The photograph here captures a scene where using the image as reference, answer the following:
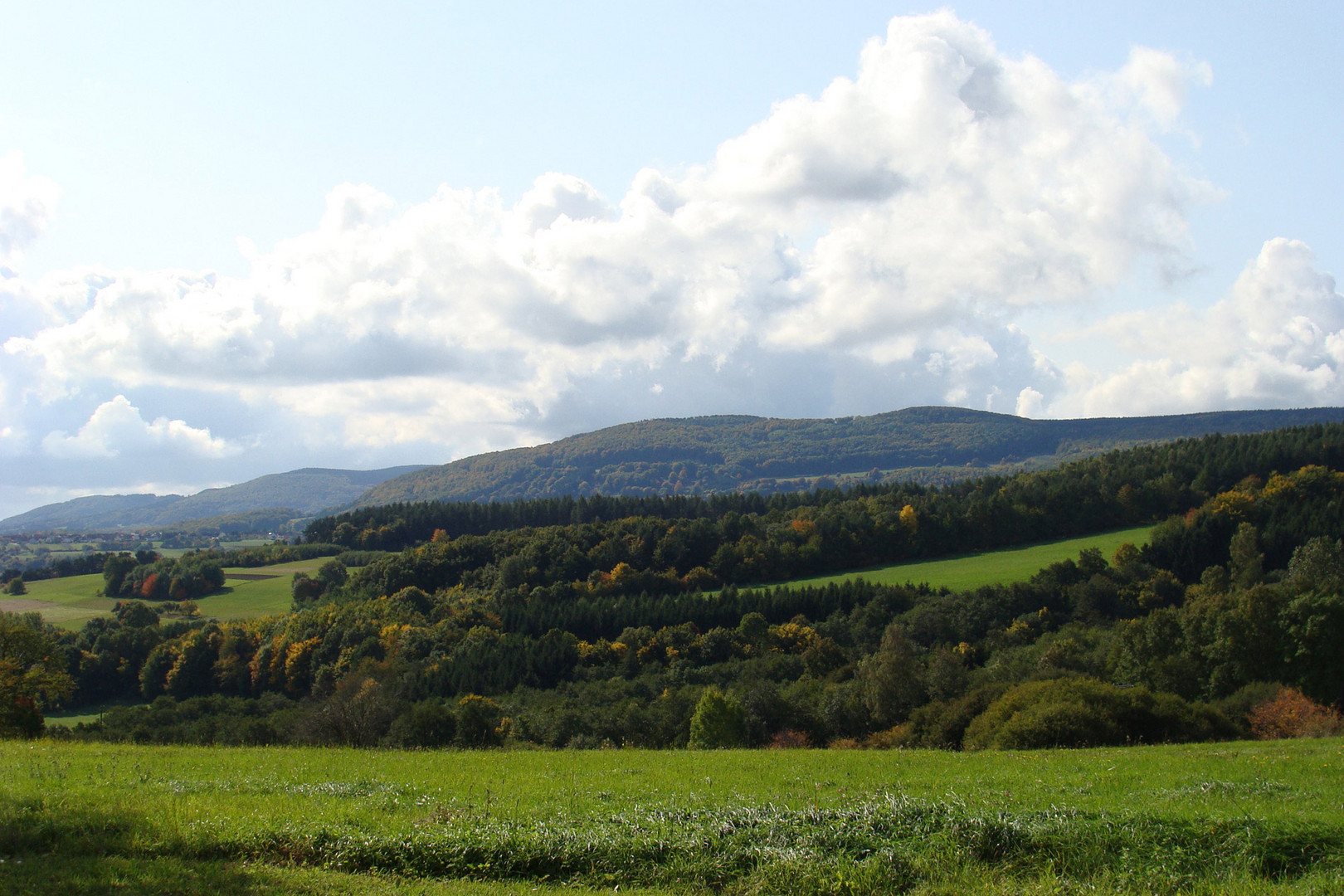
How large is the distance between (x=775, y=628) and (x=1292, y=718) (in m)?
60.4

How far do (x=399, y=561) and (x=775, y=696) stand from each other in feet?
273

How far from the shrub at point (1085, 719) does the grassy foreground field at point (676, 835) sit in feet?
33.8

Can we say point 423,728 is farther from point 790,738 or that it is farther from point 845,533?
point 845,533

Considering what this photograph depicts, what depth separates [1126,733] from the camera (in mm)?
27188

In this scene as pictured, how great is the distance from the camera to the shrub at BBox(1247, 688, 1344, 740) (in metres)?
30.4

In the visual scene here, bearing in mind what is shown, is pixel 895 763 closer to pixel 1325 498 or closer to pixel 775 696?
pixel 775 696

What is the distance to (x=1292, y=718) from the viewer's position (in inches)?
1391

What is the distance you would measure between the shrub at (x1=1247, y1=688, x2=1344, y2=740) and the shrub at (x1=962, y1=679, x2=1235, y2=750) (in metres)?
2.98

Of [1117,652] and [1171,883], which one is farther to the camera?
[1117,652]

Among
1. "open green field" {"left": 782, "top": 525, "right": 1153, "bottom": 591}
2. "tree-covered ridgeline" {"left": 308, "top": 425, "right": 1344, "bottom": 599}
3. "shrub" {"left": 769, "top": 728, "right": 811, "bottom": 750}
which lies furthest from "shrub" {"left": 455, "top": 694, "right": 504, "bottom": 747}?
"tree-covered ridgeline" {"left": 308, "top": 425, "right": 1344, "bottom": 599}

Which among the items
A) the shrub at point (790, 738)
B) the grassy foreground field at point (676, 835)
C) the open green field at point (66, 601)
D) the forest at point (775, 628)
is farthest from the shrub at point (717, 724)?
the open green field at point (66, 601)

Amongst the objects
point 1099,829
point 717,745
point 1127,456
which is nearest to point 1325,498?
point 1127,456

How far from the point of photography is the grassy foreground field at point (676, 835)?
939 cm

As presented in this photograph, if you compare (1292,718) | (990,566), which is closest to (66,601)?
(990,566)
